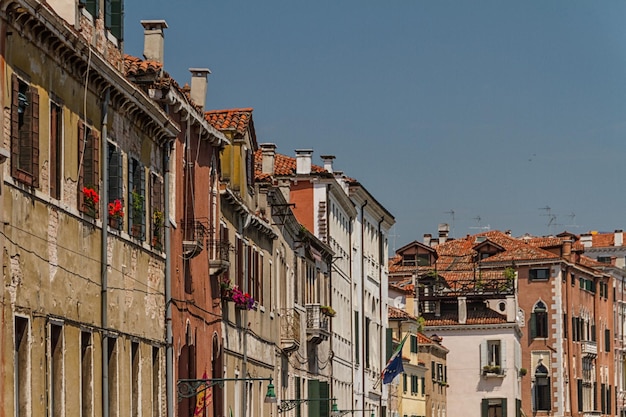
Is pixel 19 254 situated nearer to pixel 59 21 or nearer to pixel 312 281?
pixel 59 21

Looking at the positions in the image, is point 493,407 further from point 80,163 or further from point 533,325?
point 80,163

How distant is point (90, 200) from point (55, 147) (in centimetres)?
160

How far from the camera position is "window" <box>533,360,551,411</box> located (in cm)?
10506

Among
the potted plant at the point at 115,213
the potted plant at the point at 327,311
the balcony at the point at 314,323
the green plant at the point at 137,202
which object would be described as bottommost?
the balcony at the point at 314,323

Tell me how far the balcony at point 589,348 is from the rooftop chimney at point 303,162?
52.2m

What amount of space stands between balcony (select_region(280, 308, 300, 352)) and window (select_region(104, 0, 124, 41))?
798 inches

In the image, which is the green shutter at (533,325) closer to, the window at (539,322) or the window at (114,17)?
the window at (539,322)

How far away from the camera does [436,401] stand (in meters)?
92.2

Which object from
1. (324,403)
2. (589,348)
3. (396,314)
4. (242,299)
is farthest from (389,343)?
(242,299)

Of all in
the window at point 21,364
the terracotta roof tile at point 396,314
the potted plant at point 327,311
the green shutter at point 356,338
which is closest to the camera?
the window at point 21,364

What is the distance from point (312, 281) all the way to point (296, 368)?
17.1ft

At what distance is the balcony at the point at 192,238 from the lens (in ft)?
104

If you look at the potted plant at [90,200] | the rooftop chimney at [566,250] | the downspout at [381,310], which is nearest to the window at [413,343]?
the downspout at [381,310]

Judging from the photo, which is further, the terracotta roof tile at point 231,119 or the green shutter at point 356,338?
the green shutter at point 356,338
